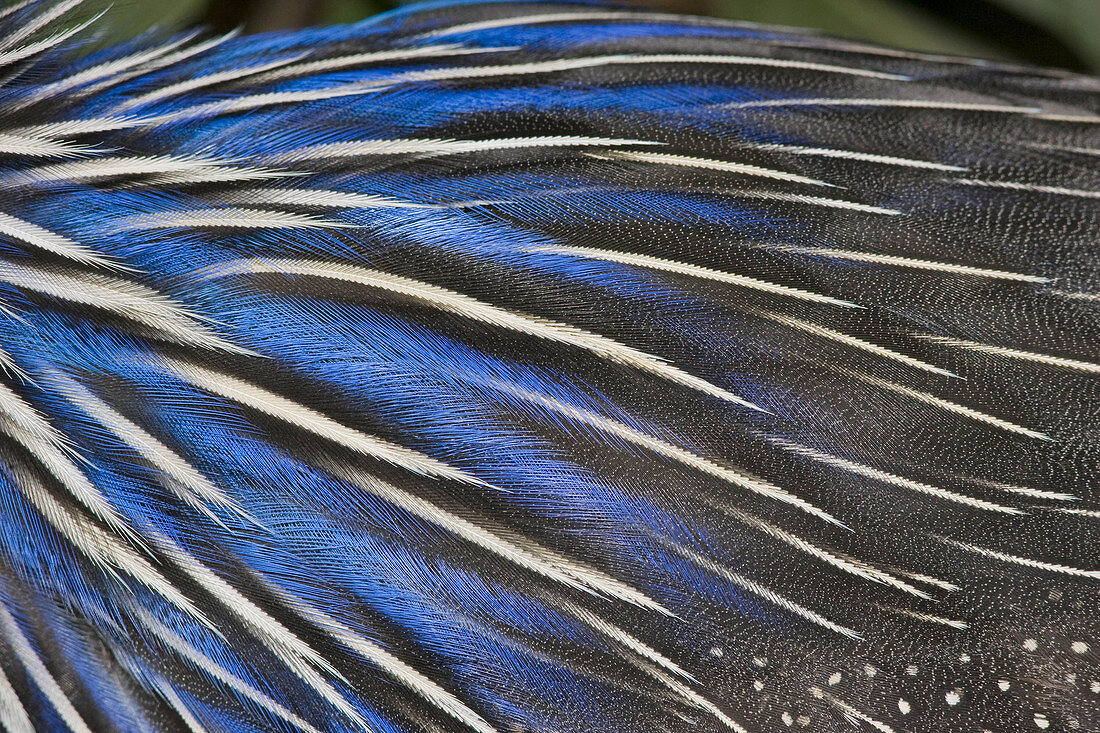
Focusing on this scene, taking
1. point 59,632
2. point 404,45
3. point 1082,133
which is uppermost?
point 404,45

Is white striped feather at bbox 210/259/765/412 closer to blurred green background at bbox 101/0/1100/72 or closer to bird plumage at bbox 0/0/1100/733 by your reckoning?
bird plumage at bbox 0/0/1100/733

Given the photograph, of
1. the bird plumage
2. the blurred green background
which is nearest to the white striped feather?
the bird plumage

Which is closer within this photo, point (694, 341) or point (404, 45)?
point (694, 341)

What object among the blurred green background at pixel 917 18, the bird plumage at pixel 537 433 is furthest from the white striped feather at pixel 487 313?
the blurred green background at pixel 917 18

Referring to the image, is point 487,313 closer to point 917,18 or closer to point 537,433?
point 537,433

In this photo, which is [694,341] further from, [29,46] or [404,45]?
[29,46]

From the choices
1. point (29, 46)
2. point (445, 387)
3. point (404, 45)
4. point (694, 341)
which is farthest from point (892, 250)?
point (29, 46)

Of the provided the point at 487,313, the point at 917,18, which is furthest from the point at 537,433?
the point at 917,18
